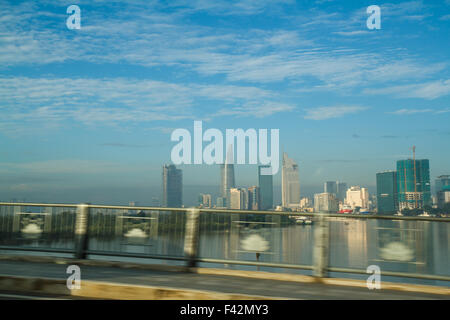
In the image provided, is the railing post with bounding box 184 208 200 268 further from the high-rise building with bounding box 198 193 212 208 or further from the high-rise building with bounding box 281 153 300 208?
the high-rise building with bounding box 281 153 300 208

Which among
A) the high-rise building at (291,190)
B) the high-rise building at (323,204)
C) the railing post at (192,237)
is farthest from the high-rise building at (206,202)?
the high-rise building at (291,190)

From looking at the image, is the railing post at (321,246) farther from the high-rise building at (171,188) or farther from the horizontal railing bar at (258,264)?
the high-rise building at (171,188)

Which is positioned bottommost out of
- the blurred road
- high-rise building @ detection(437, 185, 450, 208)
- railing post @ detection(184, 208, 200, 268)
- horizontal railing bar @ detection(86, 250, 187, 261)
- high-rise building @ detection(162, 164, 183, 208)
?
the blurred road

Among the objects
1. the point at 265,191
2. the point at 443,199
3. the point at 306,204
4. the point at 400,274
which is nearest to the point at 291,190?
the point at 306,204

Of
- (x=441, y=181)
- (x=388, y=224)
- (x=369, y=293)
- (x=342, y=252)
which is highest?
(x=441, y=181)

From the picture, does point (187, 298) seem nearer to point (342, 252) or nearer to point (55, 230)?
point (342, 252)

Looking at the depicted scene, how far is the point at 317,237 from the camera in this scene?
9.76 metres

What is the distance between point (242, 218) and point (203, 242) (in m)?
1.13

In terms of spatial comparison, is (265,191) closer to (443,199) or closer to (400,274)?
(443,199)

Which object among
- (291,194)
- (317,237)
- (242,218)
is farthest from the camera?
(291,194)

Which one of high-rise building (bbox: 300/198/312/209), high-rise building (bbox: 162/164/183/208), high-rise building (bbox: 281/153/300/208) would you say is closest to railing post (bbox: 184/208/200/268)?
high-rise building (bbox: 300/198/312/209)

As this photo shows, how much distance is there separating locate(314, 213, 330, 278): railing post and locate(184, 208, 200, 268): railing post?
2.91m

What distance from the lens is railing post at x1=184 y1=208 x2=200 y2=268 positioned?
35.1 ft
